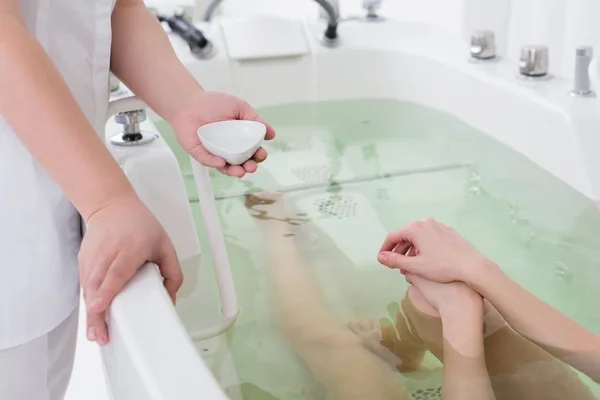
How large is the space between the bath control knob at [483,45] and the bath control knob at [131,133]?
775 millimetres

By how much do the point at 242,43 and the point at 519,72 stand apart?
65 centimetres

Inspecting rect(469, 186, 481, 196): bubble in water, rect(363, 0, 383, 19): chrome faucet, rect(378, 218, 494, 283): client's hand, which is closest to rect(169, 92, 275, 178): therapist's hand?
rect(378, 218, 494, 283): client's hand

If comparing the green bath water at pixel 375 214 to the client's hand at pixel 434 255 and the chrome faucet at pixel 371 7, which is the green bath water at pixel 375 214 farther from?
the chrome faucet at pixel 371 7

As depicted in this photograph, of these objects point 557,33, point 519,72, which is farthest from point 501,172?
point 557,33

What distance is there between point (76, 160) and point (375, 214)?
31.1 inches

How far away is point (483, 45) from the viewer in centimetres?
158

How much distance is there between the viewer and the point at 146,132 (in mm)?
1173

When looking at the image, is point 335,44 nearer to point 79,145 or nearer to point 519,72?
point 519,72

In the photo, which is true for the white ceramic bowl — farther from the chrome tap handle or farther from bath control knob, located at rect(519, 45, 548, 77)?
bath control knob, located at rect(519, 45, 548, 77)

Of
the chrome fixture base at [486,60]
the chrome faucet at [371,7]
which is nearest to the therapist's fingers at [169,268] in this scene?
the chrome fixture base at [486,60]

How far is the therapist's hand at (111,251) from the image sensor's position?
0.63 metres

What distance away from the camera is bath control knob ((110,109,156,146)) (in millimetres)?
1104

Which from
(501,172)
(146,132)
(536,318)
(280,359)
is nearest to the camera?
(536,318)

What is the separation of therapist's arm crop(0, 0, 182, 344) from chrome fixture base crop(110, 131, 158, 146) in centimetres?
47
